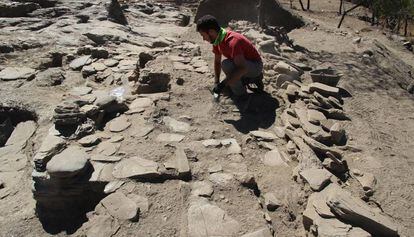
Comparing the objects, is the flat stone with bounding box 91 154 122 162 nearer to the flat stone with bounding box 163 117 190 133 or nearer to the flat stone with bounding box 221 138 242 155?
the flat stone with bounding box 163 117 190 133

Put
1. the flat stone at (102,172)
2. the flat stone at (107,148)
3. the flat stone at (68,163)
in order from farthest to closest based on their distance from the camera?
the flat stone at (107,148) < the flat stone at (102,172) < the flat stone at (68,163)

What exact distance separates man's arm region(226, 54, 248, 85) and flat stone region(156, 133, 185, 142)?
35.1 inches

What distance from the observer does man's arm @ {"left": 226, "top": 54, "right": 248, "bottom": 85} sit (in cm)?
405

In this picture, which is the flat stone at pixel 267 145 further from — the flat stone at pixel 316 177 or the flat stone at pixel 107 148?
the flat stone at pixel 107 148

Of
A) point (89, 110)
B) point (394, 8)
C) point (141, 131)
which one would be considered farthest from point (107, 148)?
point (394, 8)

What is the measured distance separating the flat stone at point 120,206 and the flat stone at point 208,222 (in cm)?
38

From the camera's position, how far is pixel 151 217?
2.74 meters

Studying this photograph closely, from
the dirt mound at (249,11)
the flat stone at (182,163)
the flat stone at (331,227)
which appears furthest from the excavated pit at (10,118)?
the dirt mound at (249,11)

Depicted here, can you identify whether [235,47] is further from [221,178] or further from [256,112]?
[221,178]

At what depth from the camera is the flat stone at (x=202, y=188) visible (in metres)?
2.95

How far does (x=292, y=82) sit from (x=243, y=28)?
93.2 inches

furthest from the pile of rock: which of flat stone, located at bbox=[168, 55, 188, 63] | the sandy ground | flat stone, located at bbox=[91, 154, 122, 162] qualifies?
flat stone, located at bbox=[91, 154, 122, 162]

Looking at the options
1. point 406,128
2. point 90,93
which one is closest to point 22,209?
point 90,93

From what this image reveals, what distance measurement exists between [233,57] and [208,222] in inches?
76.5
